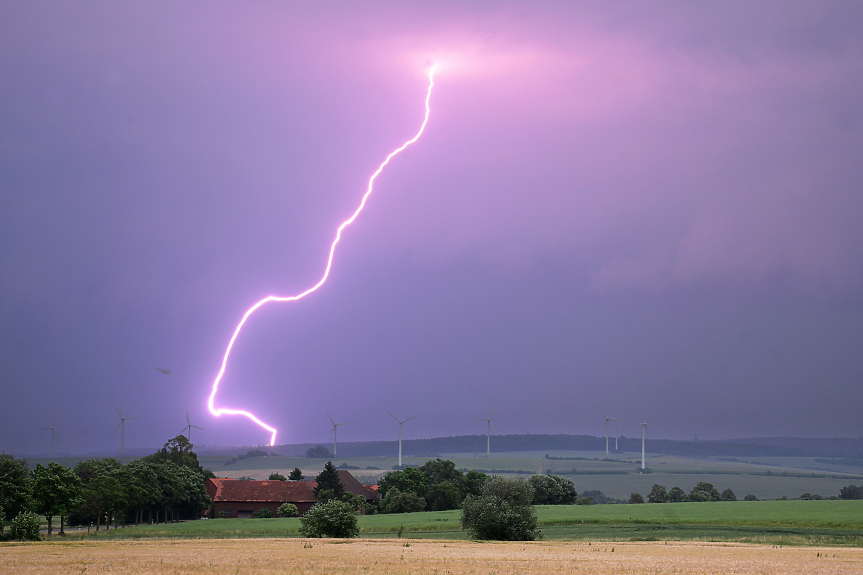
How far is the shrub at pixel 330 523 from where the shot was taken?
52.9 metres

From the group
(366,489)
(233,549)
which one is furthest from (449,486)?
(233,549)

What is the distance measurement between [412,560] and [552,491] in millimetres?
87011

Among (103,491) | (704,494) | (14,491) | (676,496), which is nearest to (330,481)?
(103,491)

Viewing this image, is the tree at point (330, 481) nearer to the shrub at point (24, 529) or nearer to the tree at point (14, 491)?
the tree at point (14, 491)

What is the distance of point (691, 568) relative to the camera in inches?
1088

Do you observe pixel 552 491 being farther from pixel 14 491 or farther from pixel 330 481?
pixel 14 491

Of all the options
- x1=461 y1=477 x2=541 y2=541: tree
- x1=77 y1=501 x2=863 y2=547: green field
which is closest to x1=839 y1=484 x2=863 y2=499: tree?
x1=77 y1=501 x2=863 y2=547: green field

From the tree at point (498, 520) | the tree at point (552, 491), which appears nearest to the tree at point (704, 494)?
the tree at point (552, 491)

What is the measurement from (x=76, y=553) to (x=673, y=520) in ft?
176

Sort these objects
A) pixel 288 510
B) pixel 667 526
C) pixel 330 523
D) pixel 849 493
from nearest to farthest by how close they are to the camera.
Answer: pixel 330 523 → pixel 667 526 → pixel 288 510 → pixel 849 493

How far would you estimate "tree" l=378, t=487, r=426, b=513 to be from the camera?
106438 millimetres

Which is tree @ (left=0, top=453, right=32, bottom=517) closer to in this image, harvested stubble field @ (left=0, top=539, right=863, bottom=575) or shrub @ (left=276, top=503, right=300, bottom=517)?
harvested stubble field @ (left=0, top=539, right=863, bottom=575)

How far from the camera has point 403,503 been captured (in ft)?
350

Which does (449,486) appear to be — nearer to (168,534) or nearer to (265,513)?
(265,513)
